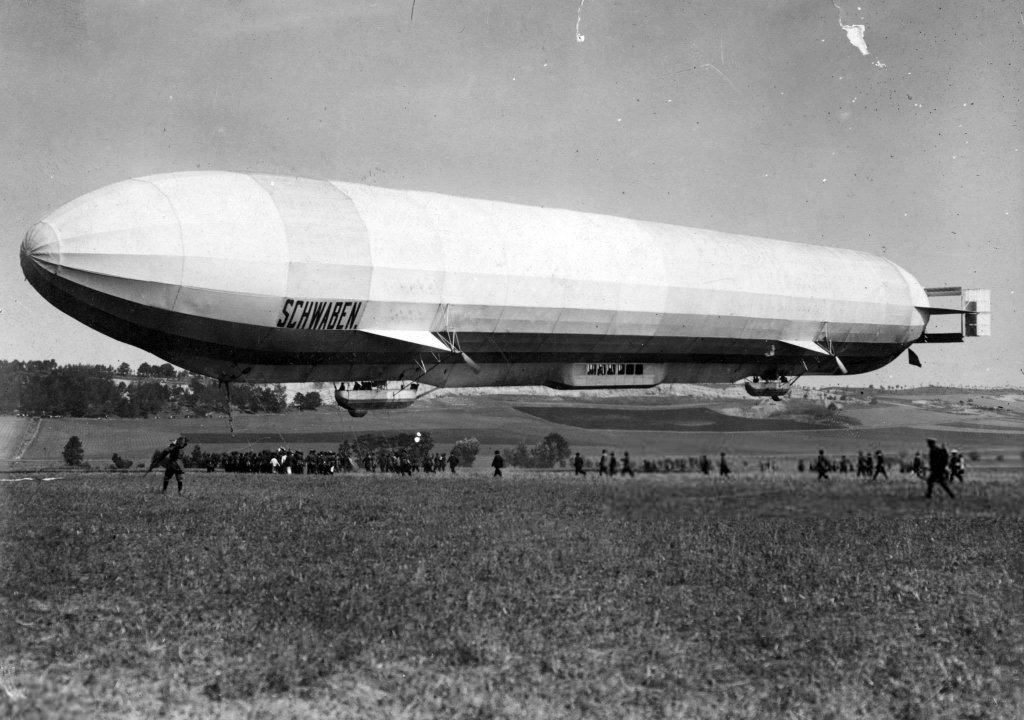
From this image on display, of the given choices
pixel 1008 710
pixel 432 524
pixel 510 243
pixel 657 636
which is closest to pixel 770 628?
pixel 657 636

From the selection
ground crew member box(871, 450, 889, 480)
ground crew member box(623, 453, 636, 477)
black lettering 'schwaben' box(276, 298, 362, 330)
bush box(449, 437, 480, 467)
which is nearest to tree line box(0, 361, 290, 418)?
bush box(449, 437, 480, 467)

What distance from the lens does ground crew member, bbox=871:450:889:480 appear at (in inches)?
352

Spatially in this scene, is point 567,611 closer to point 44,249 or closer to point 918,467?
point 918,467

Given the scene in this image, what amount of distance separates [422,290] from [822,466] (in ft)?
35.8

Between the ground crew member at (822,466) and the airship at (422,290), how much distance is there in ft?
35.1

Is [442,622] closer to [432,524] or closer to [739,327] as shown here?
[432,524]

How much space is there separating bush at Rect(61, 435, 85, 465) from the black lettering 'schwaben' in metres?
26.0

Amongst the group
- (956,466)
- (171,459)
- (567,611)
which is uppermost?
(956,466)

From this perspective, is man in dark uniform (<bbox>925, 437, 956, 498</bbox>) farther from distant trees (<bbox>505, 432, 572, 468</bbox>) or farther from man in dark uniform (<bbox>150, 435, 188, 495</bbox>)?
man in dark uniform (<bbox>150, 435, 188, 495</bbox>)

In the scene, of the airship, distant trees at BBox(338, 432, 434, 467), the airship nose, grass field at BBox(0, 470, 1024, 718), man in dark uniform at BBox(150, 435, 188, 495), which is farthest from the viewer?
distant trees at BBox(338, 432, 434, 467)

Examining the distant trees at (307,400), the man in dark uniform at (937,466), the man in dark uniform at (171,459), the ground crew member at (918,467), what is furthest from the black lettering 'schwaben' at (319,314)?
the distant trees at (307,400)

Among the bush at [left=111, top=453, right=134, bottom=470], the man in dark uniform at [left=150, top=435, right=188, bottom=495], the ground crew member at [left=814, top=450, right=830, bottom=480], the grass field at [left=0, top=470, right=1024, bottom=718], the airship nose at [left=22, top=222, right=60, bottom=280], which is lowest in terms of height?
the bush at [left=111, top=453, right=134, bottom=470]

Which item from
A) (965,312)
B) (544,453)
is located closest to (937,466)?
(544,453)

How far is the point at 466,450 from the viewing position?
1070 inches
